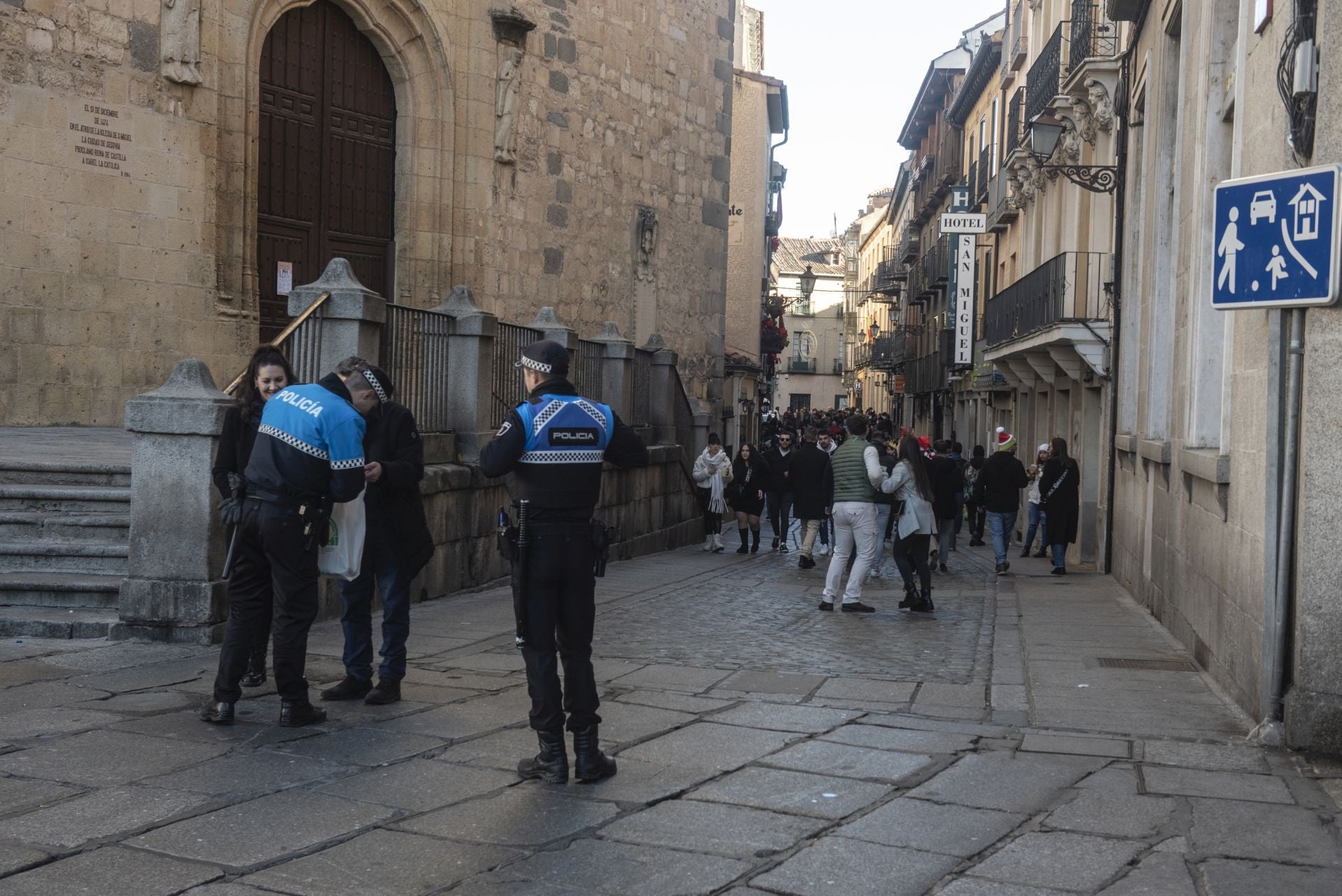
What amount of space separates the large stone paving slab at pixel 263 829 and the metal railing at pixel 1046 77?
18718mm

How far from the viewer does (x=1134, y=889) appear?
434cm

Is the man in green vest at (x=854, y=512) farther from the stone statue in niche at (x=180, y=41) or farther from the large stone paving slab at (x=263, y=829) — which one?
the stone statue in niche at (x=180, y=41)

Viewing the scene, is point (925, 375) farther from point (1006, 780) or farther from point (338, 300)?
point (1006, 780)

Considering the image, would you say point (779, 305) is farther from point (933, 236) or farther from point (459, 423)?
point (459, 423)

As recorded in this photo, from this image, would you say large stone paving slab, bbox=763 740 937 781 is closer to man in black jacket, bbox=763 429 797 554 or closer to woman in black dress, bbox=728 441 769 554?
woman in black dress, bbox=728 441 769 554

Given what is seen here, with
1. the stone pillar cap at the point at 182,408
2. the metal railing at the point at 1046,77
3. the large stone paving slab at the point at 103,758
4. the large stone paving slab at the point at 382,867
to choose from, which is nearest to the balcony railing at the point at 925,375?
the metal railing at the point at 1046,77

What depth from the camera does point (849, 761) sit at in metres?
6.00

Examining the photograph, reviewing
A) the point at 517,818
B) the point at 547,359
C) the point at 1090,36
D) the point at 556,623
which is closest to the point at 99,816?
the point at 517,818

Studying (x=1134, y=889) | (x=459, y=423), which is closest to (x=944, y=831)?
(x=1134, y=889)

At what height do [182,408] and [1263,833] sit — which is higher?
[182,408]

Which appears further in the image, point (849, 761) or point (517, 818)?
point (849, 761)

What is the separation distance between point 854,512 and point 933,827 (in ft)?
22.9

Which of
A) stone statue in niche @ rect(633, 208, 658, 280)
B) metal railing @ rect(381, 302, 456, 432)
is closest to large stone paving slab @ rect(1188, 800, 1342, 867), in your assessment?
metal railing @ rect(381, 302, 456, 432)

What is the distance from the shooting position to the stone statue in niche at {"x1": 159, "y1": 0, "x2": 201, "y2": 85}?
583 inches
